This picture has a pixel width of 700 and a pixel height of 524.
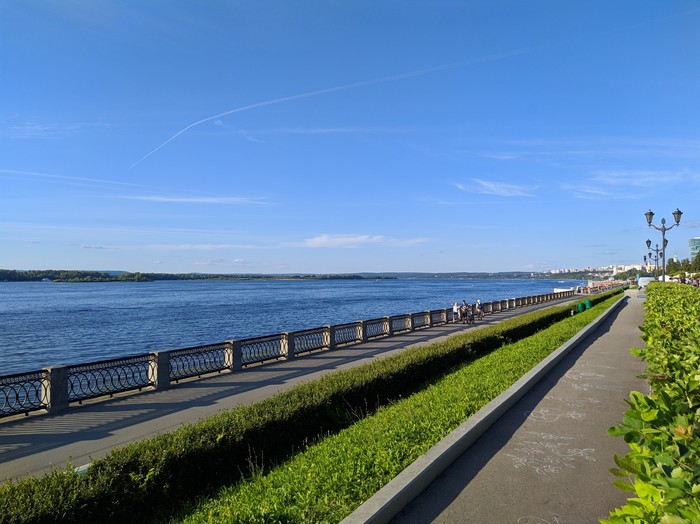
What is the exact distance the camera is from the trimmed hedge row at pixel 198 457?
445cm

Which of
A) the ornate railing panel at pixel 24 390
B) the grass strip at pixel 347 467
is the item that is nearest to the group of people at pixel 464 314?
the grass strip at pixel 347 467

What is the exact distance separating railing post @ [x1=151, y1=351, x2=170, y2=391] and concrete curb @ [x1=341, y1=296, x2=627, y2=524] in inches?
345

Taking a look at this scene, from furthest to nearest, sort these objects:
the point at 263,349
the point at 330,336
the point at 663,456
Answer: the point at 330,336
the point at 263,349
the point at 663,456

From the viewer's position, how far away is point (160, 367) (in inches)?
491

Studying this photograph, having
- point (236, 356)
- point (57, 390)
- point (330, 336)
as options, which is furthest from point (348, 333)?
point (57, 390)

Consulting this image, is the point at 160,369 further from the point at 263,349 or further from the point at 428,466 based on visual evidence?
the point at 428,466

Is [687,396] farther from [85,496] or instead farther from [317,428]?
[317,428]

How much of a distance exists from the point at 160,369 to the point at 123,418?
261 centimetres

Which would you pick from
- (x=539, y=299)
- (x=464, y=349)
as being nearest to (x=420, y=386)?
(x=464, y=349)

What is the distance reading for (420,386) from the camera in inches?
427

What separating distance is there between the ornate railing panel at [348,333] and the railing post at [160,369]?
842 centimetres

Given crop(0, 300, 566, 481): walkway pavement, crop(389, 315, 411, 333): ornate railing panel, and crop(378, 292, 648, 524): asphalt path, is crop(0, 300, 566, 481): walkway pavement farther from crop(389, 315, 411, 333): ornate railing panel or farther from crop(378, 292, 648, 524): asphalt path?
crop(389, 315, 411, 333): ornate railing panel

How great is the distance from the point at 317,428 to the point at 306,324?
36.6 metres

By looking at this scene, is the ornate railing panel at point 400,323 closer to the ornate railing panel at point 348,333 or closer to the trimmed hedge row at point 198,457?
the ornate railing panel at point 348,333
